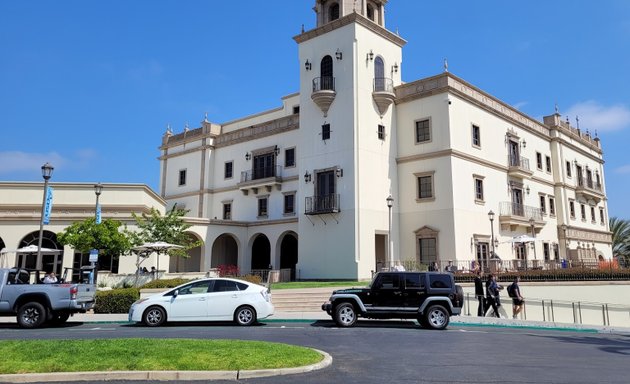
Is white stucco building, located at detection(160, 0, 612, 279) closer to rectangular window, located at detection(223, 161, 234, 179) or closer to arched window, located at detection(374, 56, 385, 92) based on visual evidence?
arched window, located at detection(374, 56, 385, 92)

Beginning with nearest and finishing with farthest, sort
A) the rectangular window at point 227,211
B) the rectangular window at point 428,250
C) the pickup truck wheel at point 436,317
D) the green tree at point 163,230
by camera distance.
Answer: the pickup truck wheel at point 436,317 < the green tree at point 163,230 < the rectangular window at point 428,250 < the rectangular window at point 227,211

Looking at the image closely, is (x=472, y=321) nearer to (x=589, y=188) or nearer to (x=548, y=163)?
(x=548, y=163)

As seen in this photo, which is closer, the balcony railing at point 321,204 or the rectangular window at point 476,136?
the balcony railing at point 321,204

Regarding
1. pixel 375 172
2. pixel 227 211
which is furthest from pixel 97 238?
pixel 375 172

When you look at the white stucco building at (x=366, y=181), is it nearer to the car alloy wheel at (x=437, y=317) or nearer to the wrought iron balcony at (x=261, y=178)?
the wrought iron balcony at (x=261, y=178)

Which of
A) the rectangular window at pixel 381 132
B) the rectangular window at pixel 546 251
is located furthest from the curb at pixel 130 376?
the rectangular window at pixel 546 251

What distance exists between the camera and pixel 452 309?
1526 cm

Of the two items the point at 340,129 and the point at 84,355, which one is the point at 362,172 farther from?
the point at 84,355

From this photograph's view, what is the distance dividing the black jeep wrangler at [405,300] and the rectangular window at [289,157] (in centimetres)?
2201

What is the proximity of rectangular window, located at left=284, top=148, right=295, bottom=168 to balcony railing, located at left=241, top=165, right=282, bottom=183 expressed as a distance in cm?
64

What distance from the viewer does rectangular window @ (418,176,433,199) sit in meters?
31.6

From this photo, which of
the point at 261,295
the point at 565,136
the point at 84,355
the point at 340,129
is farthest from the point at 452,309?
the point at 565,136

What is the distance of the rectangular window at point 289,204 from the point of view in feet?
120

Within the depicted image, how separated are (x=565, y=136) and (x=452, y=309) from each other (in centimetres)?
3498
